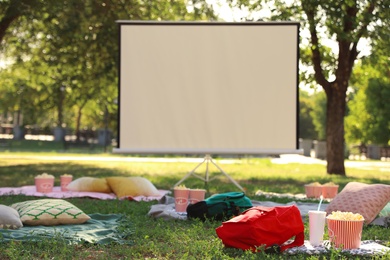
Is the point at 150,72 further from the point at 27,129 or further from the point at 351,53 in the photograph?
the point at 27,129

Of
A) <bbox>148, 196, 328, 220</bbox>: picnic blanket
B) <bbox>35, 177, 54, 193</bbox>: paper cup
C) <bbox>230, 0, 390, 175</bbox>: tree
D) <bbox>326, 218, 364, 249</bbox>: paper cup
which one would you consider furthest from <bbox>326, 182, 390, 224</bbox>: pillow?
<bbox>230, 0, 390, 175</bbox>: tree

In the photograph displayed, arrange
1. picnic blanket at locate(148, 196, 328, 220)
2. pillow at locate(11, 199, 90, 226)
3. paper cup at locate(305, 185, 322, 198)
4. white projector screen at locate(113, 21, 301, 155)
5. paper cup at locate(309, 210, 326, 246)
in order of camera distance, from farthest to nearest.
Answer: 1. white projector screen at locate(113, 21, 301, 155)
2. paper cup at locate(305, 185, 322, 198)
3. picnic blanket at locate(148, 196, 328, 220)
4. pillow at locate(11, 199, 90, 226)
5. paper cup at locate(309, 210, 326, 246)

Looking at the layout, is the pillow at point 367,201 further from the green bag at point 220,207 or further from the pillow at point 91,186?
the pillow at point 91,186

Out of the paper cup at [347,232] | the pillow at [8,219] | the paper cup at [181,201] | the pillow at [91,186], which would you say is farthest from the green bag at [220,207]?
the pillow at [91,186]

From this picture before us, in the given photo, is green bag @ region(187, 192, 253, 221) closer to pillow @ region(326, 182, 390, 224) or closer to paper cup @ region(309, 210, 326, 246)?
pillow @ region(326, 182, 390, 224)

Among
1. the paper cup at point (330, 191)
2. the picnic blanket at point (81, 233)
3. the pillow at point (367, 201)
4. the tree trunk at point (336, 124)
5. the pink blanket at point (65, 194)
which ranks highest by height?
the tree trunk at point (336, 124)

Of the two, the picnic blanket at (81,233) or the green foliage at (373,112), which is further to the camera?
the green foliage at (373,112)

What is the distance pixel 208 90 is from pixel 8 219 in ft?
15.2

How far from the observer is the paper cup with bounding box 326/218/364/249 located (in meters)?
4.70

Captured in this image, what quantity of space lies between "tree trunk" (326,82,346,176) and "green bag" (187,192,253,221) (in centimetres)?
851

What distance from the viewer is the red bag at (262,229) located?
465cm

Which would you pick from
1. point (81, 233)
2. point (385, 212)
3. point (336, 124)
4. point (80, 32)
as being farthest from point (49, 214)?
point (336, 124)

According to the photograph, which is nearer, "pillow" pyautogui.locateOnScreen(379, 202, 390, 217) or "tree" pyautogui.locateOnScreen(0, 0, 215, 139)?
"pillow" pyautogui.locateOnScreen(379, 202, 390, 217)

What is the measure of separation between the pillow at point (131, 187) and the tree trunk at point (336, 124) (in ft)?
21.6
